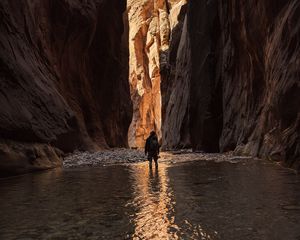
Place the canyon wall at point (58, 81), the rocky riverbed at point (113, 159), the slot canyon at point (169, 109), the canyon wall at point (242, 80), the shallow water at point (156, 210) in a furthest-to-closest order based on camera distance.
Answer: the rocky riverbed at point (113, 159) → the canyon wall at point (58, 81) → the canyon wall at point (242, 80) → the slot canyon at point (169, 109) → the shallow water at point (156, 210)

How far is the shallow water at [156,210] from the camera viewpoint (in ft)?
13.0

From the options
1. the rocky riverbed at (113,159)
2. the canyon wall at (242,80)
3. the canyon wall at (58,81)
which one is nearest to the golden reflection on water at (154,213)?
the canyon wall at (242,80)

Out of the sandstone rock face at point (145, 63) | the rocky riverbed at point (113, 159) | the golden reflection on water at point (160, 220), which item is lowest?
the golden reflection on water at point (160, 220)

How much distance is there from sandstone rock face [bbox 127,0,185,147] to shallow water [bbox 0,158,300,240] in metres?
64.1

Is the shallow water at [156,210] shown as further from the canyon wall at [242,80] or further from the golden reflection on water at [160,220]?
the canyon wall at [242,80]

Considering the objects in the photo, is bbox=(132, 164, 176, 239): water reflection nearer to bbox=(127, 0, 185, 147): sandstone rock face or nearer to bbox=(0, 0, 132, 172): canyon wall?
bbox=(0, 0, 132, 172): canyon wall

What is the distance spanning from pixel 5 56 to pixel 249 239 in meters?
11.5

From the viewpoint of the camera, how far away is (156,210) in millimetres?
5141

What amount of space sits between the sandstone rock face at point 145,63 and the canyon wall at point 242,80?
106ft

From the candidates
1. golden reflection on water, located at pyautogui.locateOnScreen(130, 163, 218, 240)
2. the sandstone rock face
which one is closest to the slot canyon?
golden reflection on water, located at pyautogui.locateOnScreen(130, 163, 218, 240)

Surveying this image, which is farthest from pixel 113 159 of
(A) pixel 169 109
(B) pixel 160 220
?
(A) pixel 169 109

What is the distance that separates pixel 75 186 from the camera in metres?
7.95

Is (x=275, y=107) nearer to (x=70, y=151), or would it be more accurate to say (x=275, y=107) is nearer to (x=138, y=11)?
(x=70, y=151)

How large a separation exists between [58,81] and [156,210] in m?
19.2
